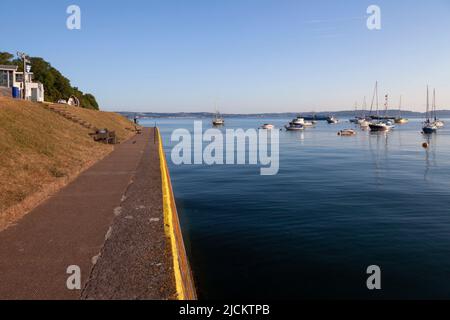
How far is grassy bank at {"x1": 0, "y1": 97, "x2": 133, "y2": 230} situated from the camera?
1090 cm

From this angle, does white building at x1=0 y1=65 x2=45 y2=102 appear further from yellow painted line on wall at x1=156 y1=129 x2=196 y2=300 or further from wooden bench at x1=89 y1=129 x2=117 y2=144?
yellow painted line on wall at x1=156 y1=129 x2=196 y2=300

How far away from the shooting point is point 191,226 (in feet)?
47.2

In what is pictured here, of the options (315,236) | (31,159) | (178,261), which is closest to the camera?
(178,261)

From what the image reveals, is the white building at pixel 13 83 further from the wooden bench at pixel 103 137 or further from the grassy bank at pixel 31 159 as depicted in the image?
the grassy bank at pixel 31 159

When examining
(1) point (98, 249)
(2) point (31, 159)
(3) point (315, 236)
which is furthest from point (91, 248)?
(2) point (31, 159)

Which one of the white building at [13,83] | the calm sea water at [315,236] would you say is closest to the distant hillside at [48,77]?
the white building at [13,83]

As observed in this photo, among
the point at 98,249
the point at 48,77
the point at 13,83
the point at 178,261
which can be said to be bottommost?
the point at 178,261

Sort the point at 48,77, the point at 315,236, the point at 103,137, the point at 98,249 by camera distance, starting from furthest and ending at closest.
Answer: the point at 48,77 → the point at 103,137 → the point at 315,236 → the point at 98,249

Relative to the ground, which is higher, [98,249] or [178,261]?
[98,249]

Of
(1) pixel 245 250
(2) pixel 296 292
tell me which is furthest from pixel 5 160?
(2) pixel 296 292

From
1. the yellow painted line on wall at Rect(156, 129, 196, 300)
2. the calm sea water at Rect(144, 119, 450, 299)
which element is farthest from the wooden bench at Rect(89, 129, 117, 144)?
the yellow painted line on wall at Rect(156, 129, 196, 300)

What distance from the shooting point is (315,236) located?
13008mm

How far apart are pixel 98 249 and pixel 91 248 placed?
18 cm

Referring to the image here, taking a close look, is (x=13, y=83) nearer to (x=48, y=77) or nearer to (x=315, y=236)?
(x=315, y=236)
